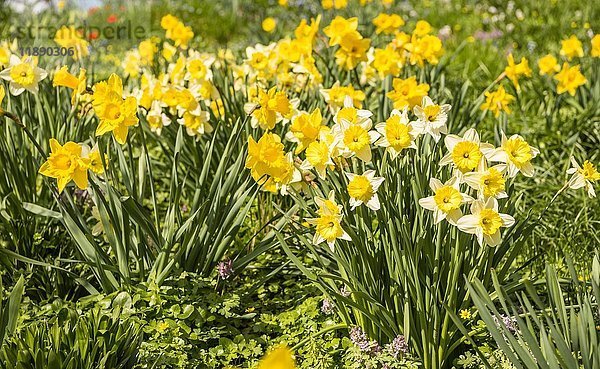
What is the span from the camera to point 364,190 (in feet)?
7.08

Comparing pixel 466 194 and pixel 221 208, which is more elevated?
pixel 466 194

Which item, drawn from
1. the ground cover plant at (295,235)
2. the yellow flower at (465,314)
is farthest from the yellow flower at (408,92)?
the yellow flower at (465,314)

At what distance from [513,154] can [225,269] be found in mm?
1053

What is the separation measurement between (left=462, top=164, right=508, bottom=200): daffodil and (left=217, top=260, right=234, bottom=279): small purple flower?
0.92 metres

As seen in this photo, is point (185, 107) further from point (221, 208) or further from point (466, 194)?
point (466, 194)

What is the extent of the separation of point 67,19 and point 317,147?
5.68 metres

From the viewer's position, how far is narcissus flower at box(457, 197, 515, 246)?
6.72 feet

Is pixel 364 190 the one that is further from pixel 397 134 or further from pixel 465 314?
pixel 465 314

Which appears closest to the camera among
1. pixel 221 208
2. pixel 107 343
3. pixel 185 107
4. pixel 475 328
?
pixel 107 343

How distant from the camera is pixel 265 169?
2.27 metres

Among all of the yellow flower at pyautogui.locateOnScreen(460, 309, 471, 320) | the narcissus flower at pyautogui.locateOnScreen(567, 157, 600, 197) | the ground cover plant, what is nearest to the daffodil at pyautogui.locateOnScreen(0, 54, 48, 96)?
the ground cover plant

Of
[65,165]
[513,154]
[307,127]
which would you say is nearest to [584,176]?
[513,154]

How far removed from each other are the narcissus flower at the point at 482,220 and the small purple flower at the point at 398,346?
0.40 metres

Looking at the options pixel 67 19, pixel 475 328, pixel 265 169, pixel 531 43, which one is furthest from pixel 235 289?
pixel 67 19
